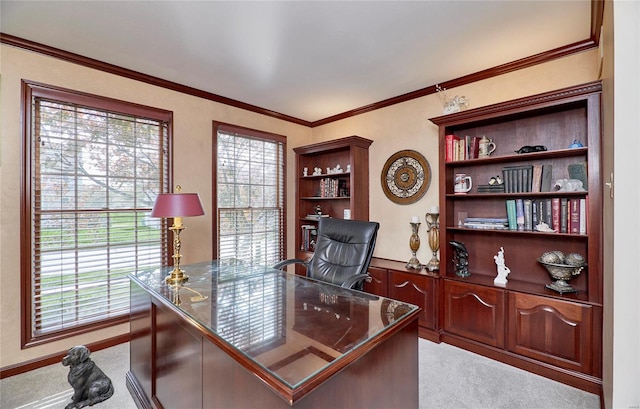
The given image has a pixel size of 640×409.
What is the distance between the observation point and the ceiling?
6.27 ft

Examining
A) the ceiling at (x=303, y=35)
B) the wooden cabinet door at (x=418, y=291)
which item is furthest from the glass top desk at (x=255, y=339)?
the ceiling at (x=303, y=35)

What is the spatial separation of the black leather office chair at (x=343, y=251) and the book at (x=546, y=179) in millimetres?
1413

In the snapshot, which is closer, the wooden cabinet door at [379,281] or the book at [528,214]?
the book at [528,214]

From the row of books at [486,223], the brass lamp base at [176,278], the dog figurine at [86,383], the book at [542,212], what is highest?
the book at [542,212]

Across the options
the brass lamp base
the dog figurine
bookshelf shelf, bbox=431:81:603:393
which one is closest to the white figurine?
bookshelf shelf, bbox=431:81:603:393

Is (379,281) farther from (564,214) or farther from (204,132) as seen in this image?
(204,132)

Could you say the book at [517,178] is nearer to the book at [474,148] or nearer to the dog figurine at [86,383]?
the book at [474,148]

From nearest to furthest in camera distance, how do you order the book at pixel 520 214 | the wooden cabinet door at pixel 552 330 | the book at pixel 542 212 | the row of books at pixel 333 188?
the wooden cabinet door at pixel 552 330 < the book at pixel 542 212 < the book at pixel 520 214 < the row of books at pixel 333 188

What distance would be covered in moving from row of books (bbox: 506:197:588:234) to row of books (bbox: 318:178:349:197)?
1.95 meters

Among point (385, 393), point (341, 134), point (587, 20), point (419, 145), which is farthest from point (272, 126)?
point (385, 393)

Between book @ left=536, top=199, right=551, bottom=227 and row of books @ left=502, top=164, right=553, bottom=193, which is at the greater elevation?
row of books @ left=502, top=164, right=553, bottom=193

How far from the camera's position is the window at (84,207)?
234cm

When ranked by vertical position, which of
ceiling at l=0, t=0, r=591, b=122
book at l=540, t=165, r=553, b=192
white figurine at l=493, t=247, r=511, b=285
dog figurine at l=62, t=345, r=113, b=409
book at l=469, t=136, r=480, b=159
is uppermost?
ceiling at l=0, t=0, r=591, b=122

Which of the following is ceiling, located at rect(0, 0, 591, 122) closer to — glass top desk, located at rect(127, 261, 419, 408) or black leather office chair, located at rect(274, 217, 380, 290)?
black leather office chair, located at rect(274, 217, 380, 290)
